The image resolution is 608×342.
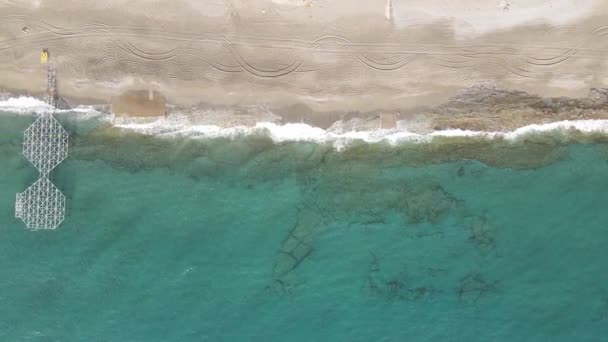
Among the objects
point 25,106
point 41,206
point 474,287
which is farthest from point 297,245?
point 25,106

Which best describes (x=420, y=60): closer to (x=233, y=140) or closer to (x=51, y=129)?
(x=233, y=140)

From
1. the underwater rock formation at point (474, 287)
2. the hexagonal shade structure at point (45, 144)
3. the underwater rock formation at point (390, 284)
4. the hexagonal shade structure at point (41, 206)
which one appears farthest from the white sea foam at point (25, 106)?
the underwater rock formation at point (474, 287)

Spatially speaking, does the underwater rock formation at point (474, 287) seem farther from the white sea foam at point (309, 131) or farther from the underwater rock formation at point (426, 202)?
the white sea foam at point (309, 131)

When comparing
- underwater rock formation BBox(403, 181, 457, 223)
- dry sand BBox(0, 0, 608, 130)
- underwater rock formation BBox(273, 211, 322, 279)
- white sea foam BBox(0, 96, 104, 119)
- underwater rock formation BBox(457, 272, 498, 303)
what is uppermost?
dry sand BBox(0, 0, 608, 130)

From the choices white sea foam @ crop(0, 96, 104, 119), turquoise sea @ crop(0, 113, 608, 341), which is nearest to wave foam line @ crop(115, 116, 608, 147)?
turquoise sea @ crop(0, 113, 608, 341)

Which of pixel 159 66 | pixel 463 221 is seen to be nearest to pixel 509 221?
pixel 463 221

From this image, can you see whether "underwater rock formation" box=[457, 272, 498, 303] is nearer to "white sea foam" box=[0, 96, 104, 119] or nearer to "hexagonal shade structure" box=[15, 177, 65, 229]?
"hexagonal shade structure" box=[15, 177, 65, 229]
